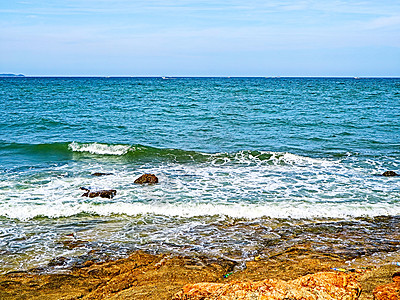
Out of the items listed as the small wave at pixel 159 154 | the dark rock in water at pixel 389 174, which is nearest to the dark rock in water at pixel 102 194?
the small wave at pixel 159 154

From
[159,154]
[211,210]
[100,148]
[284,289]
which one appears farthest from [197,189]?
[284,289]

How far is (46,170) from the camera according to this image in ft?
53.8

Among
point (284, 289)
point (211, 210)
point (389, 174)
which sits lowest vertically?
point (211, 210)

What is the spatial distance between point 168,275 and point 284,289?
3.71m

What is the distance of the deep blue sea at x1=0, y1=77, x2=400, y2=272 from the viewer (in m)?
8.91

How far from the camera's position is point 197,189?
13352 mm

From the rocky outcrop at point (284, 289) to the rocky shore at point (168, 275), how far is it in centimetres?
118

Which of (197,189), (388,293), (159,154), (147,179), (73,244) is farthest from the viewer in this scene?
(159,154)

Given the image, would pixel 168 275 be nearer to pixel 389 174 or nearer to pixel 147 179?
pixel 147 179

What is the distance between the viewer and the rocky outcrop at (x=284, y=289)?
3764 millimetres

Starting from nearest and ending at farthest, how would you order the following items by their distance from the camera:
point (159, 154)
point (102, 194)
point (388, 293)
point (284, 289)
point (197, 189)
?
point (284, 289) < point (388, 293) < point (102, 194) < point (197, 189) < point (159, 154)

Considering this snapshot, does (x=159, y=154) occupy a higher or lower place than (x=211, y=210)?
higher

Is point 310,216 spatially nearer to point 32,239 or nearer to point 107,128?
point 32,239

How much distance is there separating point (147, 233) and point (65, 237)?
76.1 inches
